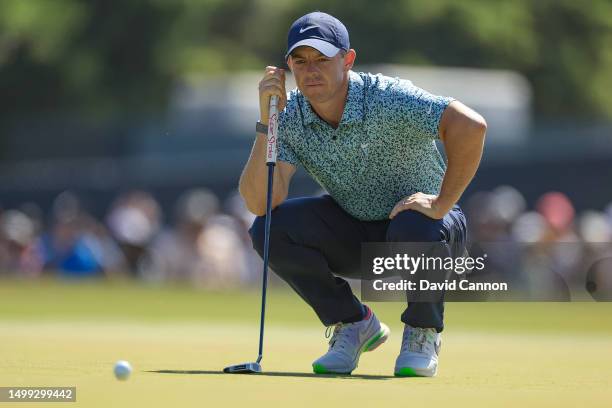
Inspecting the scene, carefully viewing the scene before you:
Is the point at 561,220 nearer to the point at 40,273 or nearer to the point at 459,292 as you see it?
the point at 40,273

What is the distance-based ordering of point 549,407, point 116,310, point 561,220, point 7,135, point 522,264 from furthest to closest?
point 7,135
point 561,220
point 522,264
point 116,310
point 549,407

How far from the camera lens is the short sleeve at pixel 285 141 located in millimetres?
7332

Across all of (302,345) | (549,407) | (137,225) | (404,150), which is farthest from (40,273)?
(549,407)

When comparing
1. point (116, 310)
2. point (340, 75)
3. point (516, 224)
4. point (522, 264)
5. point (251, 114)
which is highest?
point (251, 114)

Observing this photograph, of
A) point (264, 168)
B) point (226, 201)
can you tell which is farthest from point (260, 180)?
point (226, 201)

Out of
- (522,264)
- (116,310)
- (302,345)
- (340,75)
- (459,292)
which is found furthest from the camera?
(522,264)

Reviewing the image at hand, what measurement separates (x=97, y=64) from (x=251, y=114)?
25.8 feet

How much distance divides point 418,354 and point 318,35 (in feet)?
5.39

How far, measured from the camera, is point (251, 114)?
100 ft

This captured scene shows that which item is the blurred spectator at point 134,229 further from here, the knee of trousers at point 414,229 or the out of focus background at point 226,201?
the knee of trousers at point 414,229

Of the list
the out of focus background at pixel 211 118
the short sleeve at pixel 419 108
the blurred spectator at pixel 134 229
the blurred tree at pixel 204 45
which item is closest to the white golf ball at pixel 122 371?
the short sleeve at pixel 419 108

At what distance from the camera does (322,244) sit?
7461 millimetres

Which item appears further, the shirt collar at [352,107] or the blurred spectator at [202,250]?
the blurred spectator at [202,250]

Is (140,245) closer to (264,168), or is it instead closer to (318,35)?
(264,168)
